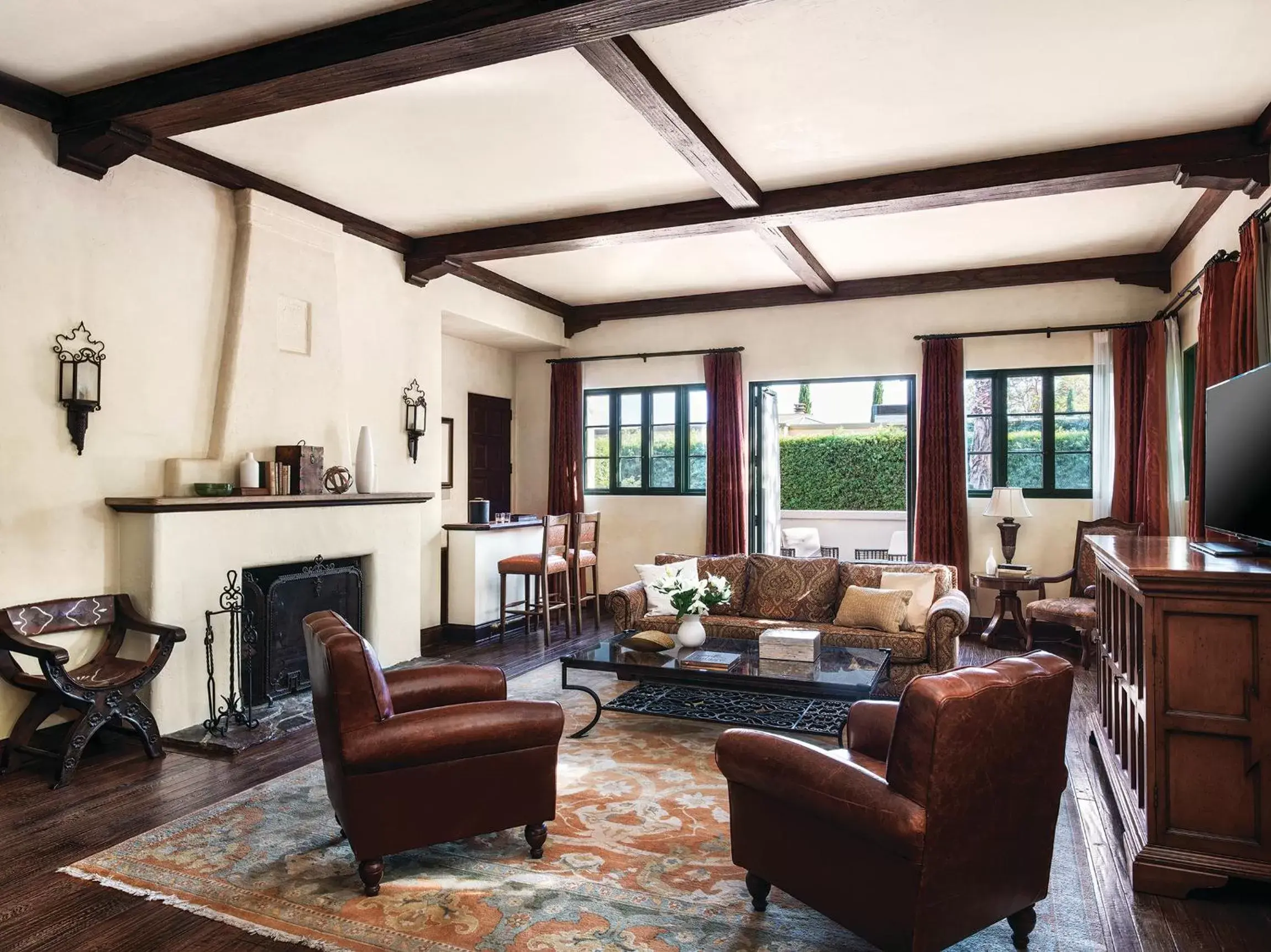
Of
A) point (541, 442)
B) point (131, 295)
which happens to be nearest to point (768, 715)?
point (131, 295)

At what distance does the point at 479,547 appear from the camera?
6.89m

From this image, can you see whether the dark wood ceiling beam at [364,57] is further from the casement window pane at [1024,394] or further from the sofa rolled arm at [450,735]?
the casement window pane at [1024,394]

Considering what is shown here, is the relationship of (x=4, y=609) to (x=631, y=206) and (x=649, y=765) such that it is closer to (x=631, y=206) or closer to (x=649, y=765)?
(x=649, y=765)

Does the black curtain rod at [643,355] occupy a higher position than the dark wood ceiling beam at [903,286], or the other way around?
the dark wood ceiling beam at [903,286]

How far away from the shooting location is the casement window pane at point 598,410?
331 inches

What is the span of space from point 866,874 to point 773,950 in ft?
1.32

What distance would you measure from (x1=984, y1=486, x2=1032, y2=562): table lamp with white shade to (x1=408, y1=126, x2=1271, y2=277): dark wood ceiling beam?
2561 millimetres

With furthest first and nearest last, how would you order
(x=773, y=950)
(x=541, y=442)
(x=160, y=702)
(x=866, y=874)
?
(x=541, y=442)
(x=160, y=702)
(x=773, y=950)
(x=866, y=874)

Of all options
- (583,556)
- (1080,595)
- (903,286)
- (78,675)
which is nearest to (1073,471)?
(1080,595)

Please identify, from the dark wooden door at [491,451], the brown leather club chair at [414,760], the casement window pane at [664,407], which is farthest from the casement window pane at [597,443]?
the brown leather club chair at [414,760]

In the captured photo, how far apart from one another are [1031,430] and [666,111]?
4665 mm

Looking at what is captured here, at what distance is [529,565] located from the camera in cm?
675

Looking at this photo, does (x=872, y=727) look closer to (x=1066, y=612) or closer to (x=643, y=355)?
(x=1066, y=612)

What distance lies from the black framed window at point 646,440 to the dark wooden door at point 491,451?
83 centimetres
